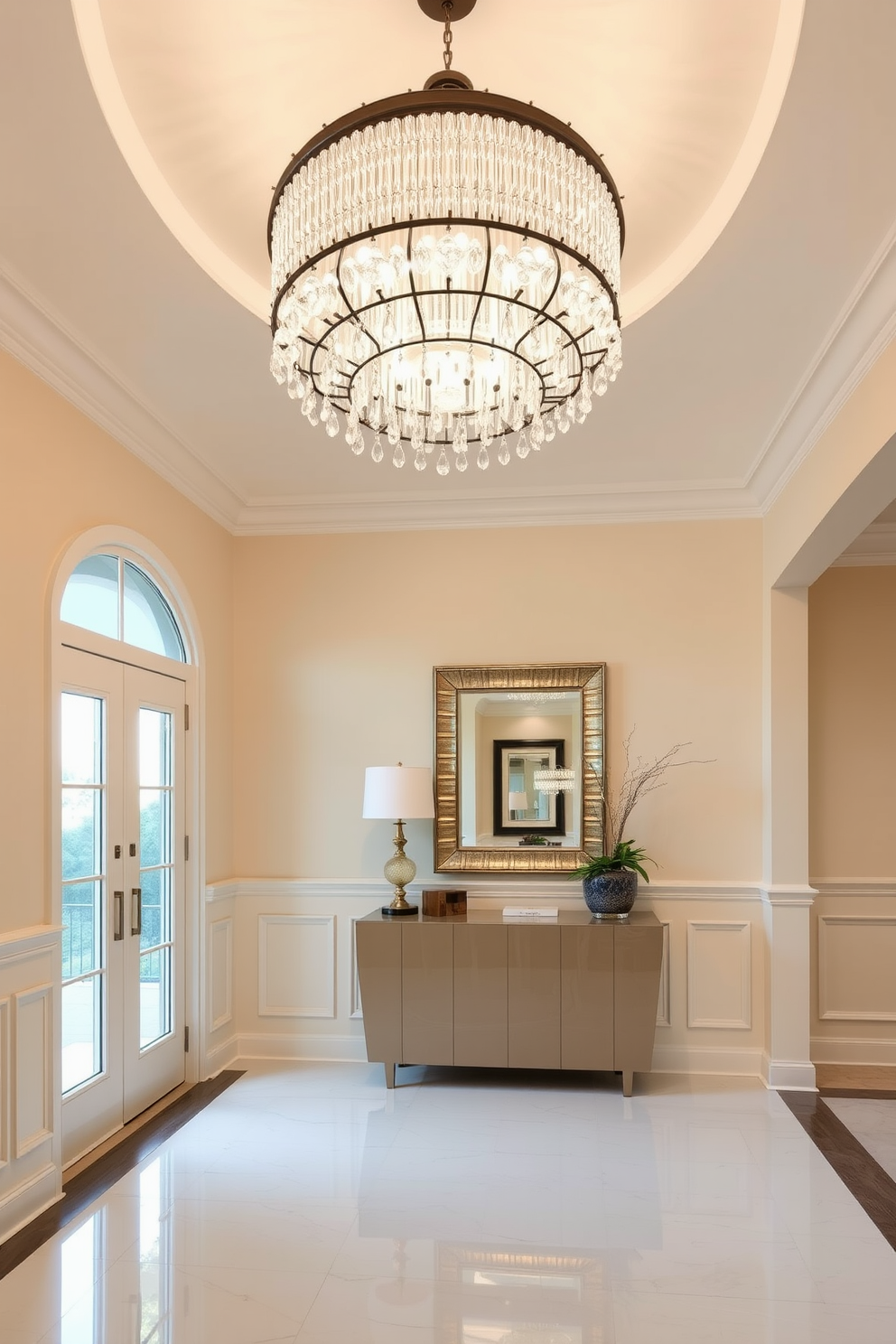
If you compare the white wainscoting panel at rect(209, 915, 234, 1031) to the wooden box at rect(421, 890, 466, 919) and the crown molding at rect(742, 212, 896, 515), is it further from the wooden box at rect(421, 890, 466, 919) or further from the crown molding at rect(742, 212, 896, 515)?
the crown molding at rect(742, 212, 896, 515)

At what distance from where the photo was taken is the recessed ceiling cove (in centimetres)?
230

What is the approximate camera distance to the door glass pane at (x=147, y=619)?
4.32 m

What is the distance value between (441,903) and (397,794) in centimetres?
57

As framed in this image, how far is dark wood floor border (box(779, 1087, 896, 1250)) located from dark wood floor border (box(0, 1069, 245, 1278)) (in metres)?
2.62

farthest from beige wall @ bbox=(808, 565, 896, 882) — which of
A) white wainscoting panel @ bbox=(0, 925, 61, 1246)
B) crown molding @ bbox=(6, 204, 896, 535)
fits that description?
white wainscoting panel @ bbox=(0, 925, 61, 1246)

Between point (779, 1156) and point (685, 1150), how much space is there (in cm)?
36

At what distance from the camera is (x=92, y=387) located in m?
3.73

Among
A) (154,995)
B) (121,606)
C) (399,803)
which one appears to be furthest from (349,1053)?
(121,606)

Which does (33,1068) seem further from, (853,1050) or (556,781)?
(853,1050)

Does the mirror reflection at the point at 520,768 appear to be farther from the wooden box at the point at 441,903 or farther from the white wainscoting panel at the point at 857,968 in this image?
the white wainscoting panel at the point at 857,968

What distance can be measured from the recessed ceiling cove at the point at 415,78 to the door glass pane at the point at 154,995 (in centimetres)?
301

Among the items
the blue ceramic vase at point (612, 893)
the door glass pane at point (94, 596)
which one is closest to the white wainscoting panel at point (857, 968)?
the blue ceramic vase at point (612, 893)

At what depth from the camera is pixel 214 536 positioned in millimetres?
5250

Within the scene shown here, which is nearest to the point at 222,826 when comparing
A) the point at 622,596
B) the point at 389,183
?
the point at 622,596
